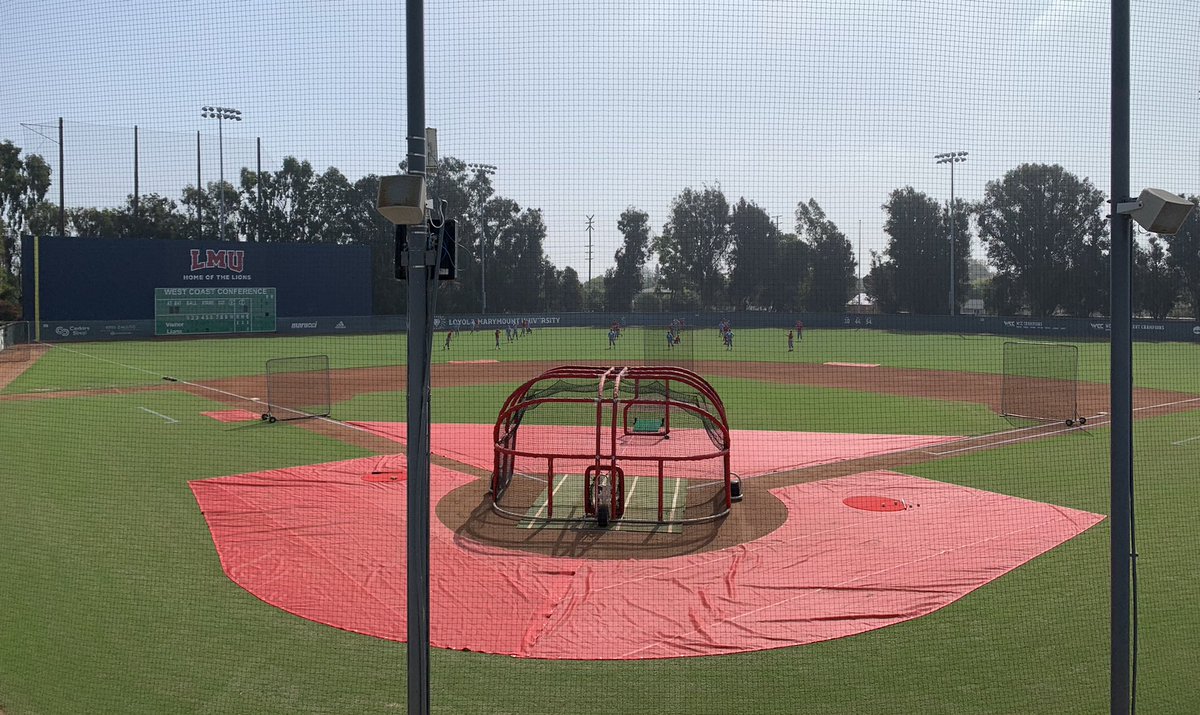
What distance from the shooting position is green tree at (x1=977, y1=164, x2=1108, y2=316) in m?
8.25

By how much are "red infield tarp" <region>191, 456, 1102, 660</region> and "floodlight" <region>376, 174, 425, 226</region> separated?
3741mm

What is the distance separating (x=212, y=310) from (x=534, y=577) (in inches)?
1535

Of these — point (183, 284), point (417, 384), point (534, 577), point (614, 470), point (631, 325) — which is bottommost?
point (534, 577)

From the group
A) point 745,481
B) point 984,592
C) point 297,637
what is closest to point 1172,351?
point 745,481

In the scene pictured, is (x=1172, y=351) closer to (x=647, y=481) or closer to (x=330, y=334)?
(x=647, y=481)

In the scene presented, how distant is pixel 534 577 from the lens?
26.0ft

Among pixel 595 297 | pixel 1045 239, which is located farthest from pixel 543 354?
pixel 595 297

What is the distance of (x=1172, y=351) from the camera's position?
114ft

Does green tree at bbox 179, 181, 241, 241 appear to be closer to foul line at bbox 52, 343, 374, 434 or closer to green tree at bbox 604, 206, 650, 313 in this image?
foul line at bbox 52, 343, 374, 434

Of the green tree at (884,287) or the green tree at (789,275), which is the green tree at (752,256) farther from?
the green tree at (884,287)

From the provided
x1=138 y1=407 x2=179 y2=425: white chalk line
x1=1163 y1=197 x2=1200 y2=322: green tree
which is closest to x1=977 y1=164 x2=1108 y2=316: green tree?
x1=1163 y1=197 x2=1200 y2=322: green tree

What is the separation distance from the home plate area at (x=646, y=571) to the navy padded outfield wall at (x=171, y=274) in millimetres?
31865

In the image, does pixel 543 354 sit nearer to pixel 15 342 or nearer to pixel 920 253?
pixel 15 342

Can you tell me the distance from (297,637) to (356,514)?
3.69 metres
